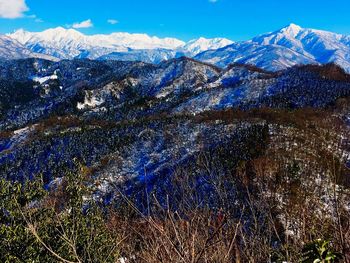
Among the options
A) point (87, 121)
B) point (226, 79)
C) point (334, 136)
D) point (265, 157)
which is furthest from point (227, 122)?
point (226, 79)

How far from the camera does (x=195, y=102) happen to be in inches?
4719

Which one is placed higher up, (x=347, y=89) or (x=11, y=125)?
(x=347, y=89)

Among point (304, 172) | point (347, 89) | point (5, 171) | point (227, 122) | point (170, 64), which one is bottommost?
point (5, 171)

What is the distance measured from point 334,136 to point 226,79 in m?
84.1

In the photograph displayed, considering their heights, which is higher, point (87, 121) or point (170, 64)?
point (170, 64)

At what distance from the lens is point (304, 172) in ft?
167

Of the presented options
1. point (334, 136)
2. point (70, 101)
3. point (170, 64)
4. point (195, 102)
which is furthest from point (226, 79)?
point (334, 136)

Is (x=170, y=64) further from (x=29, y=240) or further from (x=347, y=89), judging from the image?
(x=29, y=240)

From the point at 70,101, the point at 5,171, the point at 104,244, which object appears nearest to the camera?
the point at 104,244

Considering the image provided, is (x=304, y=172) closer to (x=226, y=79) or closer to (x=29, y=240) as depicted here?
(x=29, y=240)

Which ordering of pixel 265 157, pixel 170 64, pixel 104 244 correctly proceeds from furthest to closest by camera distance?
pixel 170 64
pixel 265 157
pixel 104 244

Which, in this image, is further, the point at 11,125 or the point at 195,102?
the point at 11,125

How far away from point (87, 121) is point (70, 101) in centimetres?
5132

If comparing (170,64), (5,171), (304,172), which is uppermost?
(170,64)
